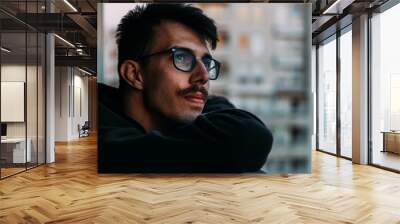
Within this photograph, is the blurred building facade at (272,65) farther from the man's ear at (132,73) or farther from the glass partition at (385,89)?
the glass partition at (385,89)

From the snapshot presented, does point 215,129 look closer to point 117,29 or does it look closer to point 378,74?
point 117,29

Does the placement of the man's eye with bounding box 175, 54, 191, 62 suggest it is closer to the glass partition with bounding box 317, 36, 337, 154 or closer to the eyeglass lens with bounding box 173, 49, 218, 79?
the eyeglass lens with bounding box 173, 49, 218, 79

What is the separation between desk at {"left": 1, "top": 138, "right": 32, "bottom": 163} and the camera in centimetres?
679

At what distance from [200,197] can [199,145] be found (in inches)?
65.2

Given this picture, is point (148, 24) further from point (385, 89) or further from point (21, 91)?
point (385, 89)

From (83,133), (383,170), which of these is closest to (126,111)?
(383,170)

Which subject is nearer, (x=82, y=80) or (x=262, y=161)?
(x=262, y=161)

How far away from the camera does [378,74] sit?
7914 mm

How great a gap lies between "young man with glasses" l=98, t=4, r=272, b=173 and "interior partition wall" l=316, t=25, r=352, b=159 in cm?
370

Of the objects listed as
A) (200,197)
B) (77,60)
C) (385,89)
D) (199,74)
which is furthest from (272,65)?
(77,60)

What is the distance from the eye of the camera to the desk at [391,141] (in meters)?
7.39

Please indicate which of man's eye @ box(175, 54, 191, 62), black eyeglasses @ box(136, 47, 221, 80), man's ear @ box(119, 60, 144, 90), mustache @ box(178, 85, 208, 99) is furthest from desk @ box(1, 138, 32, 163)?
man's eye @ box(175, 54, 191, 62)

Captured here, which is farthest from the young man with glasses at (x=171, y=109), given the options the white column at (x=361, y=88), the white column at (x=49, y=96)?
the white column at (x=361, y=88)

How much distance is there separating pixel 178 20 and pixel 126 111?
69.0 inches
